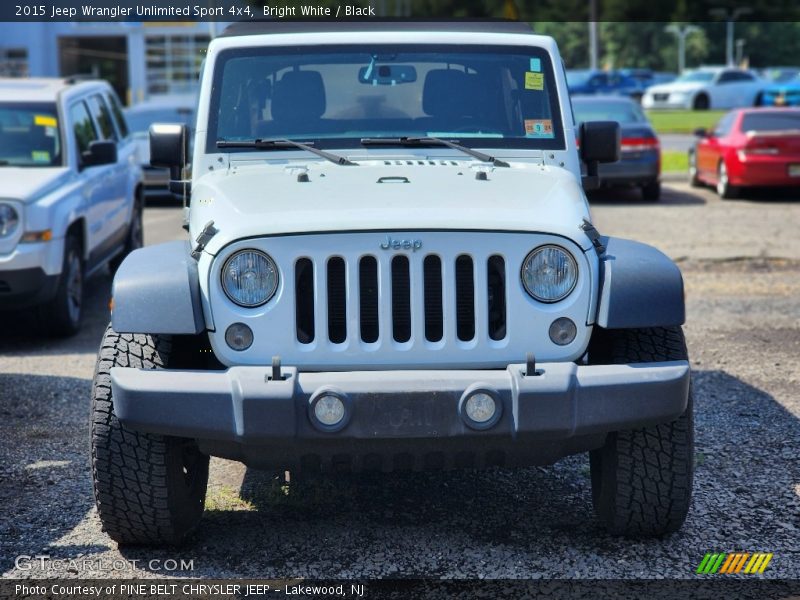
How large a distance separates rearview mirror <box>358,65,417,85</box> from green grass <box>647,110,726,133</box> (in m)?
27.4

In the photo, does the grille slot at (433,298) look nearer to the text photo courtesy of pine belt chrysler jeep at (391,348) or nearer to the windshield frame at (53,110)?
the text photo courtesy of pine belt chrysler jeep at (391,348)

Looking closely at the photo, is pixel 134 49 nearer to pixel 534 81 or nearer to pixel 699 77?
pixel 699 77

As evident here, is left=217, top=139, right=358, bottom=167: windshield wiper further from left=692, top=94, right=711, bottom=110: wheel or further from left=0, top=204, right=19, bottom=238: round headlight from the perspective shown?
left=692, top=94, right=711, bottom=110: wheel

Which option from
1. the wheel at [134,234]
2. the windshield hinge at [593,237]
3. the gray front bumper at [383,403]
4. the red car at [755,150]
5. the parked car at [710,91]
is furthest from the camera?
the parked car at [710,91]

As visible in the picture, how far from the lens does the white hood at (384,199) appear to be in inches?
169

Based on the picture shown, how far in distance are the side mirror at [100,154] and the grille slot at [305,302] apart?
519 cm

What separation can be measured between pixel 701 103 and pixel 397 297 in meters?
45.4

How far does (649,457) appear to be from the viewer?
448 cm

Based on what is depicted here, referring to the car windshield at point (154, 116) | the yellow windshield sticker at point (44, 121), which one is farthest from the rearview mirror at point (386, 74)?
the car windshield at point (154, 116)

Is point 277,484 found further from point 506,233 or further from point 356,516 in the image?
point 506,233

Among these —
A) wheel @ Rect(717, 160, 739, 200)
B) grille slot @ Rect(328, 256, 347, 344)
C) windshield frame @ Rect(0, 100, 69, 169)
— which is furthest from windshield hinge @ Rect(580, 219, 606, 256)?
wheel @ Rect(717, 160, 739, 200)

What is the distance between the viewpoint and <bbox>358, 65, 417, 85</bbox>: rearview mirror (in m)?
5.60

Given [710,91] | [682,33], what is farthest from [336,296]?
[682,33]

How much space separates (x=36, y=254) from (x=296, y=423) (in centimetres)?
484
